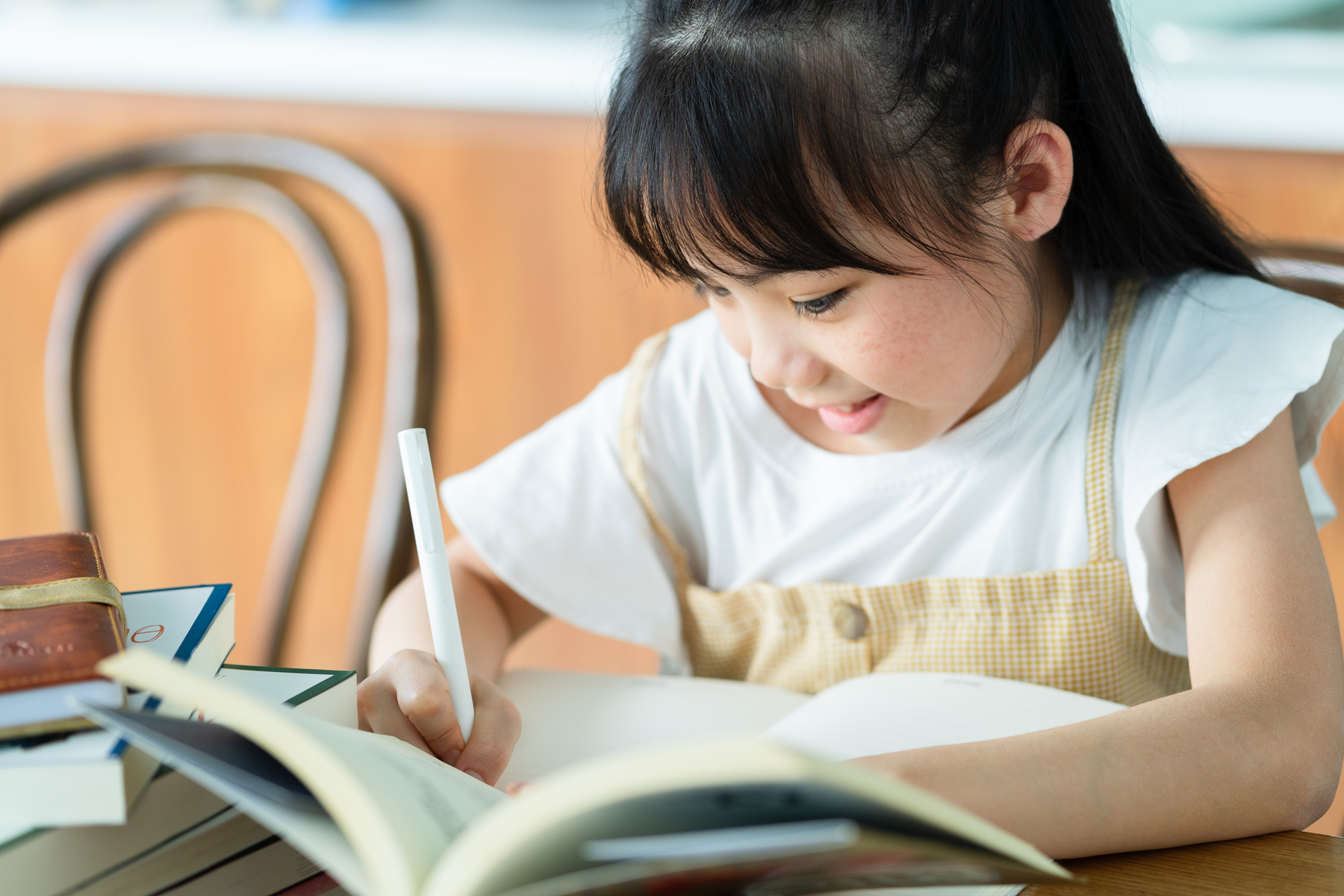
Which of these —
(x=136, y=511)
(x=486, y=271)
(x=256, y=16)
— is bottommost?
(x=136, y=511)

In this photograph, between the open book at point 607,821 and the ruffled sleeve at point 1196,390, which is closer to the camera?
the open book at point 607,821

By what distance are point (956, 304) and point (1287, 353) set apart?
0.15 metres

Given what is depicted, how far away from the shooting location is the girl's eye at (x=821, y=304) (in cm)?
45

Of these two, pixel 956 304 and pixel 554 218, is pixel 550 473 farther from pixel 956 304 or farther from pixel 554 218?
pixel 554 218

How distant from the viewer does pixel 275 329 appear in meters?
1.22

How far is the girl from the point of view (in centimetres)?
38

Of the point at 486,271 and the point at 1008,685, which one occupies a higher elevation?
the point at 486,271

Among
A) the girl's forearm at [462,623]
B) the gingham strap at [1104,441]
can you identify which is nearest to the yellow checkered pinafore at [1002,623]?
the gingham strap at [1104,441]

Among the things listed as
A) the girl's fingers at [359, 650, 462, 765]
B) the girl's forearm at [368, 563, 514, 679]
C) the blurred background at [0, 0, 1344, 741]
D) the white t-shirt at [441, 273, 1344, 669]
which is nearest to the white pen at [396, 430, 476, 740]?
the girl's fingers at [359, 650, 462, 765]

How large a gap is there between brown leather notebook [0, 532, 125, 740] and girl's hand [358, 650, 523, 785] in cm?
9

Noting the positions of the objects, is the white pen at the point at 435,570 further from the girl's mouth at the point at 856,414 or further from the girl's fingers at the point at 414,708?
the girl's mouth at the point at 856,414

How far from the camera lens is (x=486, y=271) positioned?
1.15 m

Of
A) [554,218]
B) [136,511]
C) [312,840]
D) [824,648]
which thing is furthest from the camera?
[136,511]

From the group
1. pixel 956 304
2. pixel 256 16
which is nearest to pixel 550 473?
pixel 956 304
